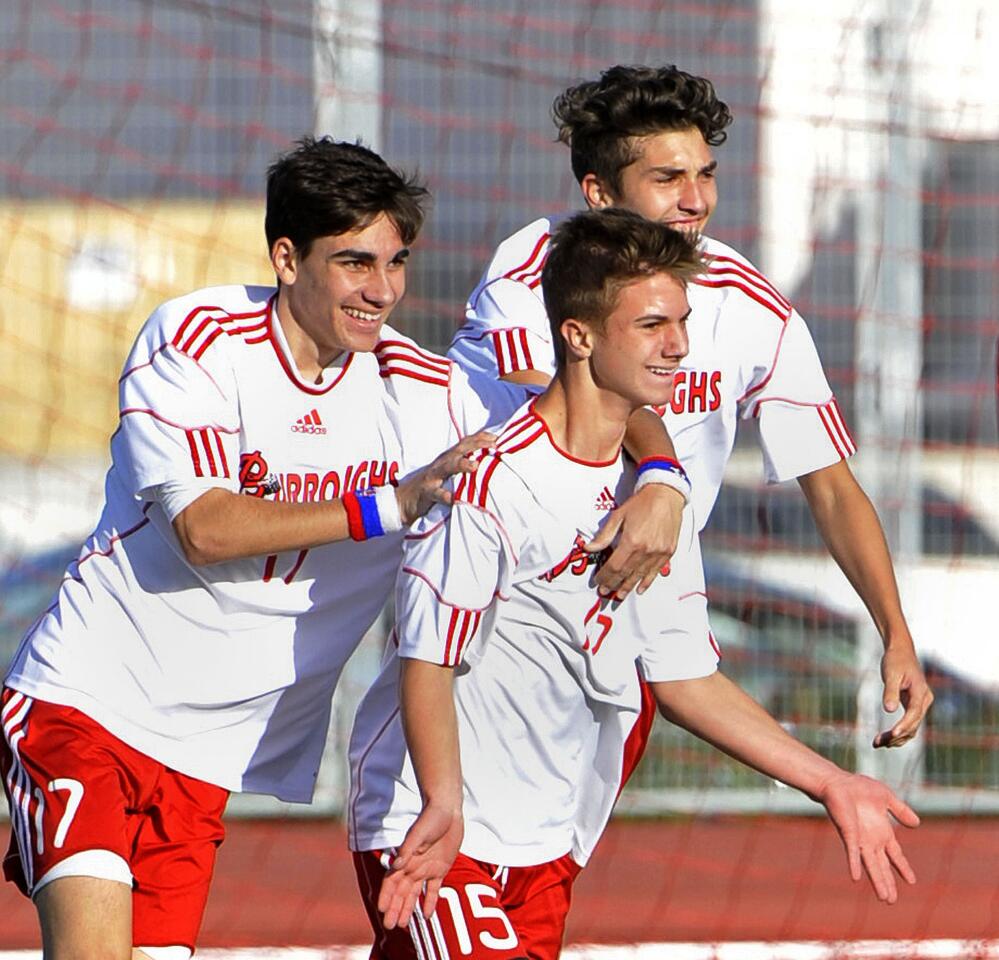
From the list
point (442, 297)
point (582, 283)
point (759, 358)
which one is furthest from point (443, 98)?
point (582, 283)

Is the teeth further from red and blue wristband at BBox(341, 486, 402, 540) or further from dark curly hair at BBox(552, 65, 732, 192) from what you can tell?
dark curly hair at BBox(552, 65, 732, 192)

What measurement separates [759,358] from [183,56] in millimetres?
4198

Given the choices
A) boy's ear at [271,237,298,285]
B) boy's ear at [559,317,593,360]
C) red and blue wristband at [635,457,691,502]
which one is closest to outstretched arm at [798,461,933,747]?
red and blue wristband at [635,457,691,502]

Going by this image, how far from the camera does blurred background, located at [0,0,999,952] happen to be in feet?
24.3

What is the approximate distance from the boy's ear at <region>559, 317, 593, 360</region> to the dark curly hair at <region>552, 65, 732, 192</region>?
67 centimetres

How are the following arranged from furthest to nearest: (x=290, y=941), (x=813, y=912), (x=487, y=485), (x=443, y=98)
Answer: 1. (x=443, y=98)
2. (x=813, y=912)
3. (x=290, y=941)
4. (x=487, y=485)

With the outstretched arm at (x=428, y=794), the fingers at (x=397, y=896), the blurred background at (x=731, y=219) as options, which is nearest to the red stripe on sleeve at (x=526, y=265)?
the outstretched arm at (x=428, y=794)

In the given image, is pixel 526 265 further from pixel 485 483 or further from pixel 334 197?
pixel 485 483

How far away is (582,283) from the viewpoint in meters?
3.23

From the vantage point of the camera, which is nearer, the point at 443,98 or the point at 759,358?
the point at 759,358

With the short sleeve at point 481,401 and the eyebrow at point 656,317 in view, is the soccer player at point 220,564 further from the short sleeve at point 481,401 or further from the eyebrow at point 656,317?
the eyebrow at point 656,317

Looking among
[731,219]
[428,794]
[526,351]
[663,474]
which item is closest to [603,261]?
[663,474]

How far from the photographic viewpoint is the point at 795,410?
400 centimetres

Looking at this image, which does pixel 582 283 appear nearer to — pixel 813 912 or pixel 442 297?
pixel 813 912
